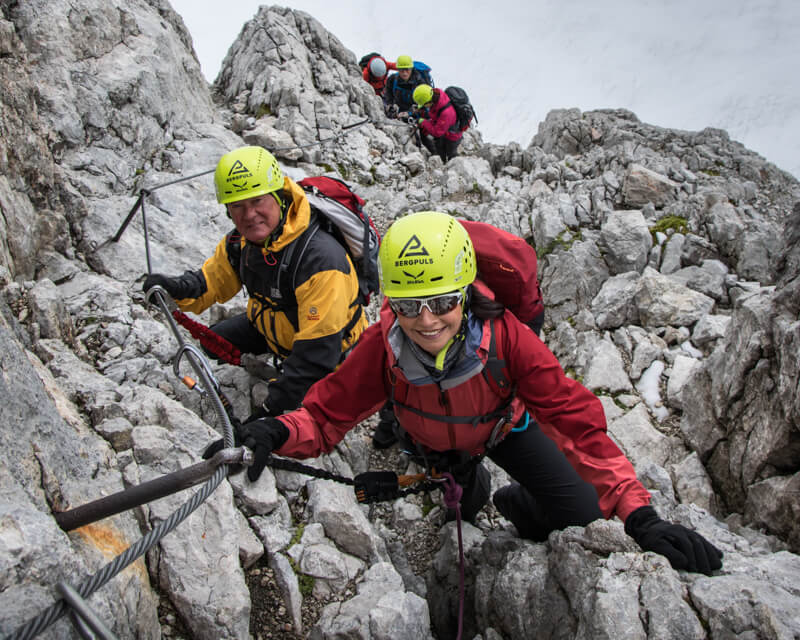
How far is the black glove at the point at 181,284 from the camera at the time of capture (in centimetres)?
657

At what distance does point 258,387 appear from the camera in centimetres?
728

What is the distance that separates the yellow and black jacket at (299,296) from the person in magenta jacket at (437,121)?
13534mm

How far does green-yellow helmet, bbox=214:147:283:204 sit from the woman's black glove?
3.04m

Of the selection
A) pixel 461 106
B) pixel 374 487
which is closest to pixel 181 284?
pixel 374 487

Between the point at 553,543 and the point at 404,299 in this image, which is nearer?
the point at 404,299

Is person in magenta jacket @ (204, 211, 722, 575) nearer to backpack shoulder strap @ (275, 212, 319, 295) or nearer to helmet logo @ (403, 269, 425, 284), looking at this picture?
helmet logo @ (403, 269, 425, 284)

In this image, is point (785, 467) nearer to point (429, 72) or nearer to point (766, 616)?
point (766, 616)

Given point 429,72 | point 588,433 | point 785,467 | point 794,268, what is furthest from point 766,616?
point 429,72

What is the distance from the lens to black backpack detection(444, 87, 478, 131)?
18.5m

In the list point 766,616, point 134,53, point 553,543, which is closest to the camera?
point 766,616

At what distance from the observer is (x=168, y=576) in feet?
12.9

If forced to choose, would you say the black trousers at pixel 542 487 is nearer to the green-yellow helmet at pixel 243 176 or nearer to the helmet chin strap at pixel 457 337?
the helmet chin strap at pixel 457 337

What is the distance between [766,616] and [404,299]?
301cm

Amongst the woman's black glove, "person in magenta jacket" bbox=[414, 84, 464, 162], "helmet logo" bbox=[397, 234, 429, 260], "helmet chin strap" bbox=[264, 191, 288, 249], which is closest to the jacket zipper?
"helmet logo" bbox=[397, 234, 429, 260]
